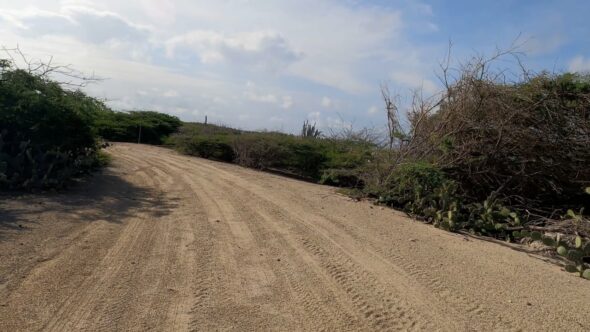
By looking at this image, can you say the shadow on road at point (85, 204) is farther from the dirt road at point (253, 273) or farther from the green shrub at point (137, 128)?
the green shrub at point (137, 128)

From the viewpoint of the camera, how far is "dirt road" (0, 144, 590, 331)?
13.5 feet

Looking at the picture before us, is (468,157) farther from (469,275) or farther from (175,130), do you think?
(175,130)

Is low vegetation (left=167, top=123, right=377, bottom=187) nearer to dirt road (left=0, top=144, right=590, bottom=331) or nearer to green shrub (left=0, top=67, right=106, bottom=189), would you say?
green shrub (left=0, top=67, right=106, bottom=189)

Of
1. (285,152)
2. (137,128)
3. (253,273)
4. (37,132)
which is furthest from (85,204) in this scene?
(137,128)

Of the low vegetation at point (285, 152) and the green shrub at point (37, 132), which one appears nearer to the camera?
the green shrub at point (37, 132)

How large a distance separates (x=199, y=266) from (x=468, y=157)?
681 centimetres

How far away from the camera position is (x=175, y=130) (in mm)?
28953

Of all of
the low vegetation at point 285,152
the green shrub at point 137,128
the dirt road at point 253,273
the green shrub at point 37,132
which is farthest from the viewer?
the green shrub at point 137,128

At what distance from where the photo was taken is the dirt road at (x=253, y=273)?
4.13 m

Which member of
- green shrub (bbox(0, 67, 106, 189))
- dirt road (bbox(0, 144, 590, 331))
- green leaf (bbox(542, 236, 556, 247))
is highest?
green shrub (bbox(0, 67, 106, 189))

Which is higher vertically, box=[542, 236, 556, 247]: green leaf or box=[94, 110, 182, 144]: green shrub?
box=[94, 110, 182, 144]: green shrub

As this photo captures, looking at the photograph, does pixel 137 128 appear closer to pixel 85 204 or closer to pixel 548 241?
pixel 85 204

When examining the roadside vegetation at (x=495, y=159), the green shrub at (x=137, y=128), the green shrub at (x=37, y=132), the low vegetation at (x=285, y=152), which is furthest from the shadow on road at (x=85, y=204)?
the green shrub at (x=137, y=128)

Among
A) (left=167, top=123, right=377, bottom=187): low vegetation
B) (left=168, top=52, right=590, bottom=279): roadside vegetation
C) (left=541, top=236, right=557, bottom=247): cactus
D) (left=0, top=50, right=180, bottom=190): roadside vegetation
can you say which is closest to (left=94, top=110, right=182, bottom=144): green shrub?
(left=167, top=123, right=377, bottom=187): low vegetation
